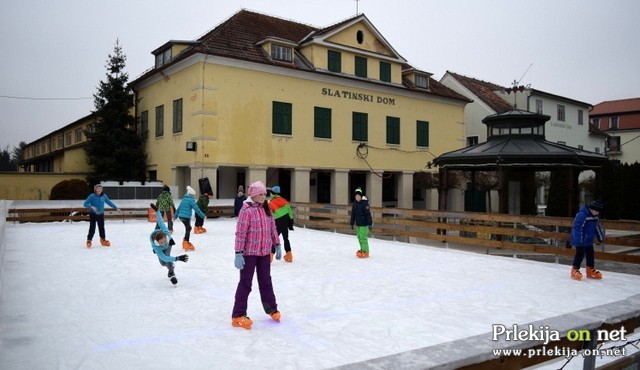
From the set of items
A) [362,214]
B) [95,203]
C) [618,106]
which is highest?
[618,106]

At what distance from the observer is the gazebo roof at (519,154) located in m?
15.1

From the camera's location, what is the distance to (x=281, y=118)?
24.8 m

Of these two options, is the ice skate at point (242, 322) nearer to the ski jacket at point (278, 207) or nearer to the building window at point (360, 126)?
the ski jacket at point (278, 207)

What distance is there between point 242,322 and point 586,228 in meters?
6.87

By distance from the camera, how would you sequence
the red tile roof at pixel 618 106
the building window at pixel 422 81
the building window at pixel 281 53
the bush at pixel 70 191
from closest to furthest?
1. the bush at pixel 70 191
2. the building window at pixel 281 53
3. the building window at pixel 422 81
4. the red tile roof at pixel 618 106

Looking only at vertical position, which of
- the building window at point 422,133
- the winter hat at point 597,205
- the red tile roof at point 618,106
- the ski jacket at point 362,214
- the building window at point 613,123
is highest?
the red tile roof at point 618,106

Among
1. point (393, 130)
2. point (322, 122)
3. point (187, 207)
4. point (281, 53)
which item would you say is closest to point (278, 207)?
point (187, 207)

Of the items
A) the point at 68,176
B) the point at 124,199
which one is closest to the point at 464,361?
the point at 124,199

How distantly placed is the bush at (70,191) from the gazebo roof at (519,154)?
59.1 ft

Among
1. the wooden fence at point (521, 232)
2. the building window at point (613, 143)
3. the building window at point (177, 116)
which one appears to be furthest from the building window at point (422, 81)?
the building window at point (613, 143)

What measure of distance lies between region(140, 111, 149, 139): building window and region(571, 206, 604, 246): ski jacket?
24.7 meters

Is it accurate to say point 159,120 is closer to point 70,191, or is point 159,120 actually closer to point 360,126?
point 70,191

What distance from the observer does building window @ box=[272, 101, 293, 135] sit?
24578 mm

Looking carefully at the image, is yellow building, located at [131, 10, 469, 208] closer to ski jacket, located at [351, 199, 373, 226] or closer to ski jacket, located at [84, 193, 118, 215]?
ski jacket, located at [84, 193, 118, 215]
